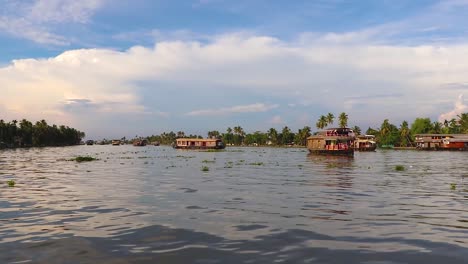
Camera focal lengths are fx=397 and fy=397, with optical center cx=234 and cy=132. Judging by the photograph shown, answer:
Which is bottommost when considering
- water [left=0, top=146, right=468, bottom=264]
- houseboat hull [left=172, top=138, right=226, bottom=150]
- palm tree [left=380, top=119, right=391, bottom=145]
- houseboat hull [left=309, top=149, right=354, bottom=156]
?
water [left=0, top=146, right=468, bottom=264]

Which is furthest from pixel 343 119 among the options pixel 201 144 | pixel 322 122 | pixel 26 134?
pixel 26 134

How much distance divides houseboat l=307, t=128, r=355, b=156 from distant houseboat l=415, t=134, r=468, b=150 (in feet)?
224

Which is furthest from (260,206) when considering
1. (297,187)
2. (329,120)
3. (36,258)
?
(329,120)

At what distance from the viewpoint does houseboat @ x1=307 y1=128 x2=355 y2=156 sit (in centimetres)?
7800

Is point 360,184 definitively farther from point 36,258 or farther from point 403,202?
point 36,258

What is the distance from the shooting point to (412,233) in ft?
41.0

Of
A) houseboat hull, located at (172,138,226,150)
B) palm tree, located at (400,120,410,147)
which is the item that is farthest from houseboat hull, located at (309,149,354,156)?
palm tree, located at (400,120,410,147)

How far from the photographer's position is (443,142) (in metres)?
134

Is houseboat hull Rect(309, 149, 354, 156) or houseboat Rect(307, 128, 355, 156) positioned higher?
houseboat Rect(307, 128, 355, 156)

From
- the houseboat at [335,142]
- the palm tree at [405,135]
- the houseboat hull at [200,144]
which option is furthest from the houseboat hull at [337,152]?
the palm tree at [405,135]

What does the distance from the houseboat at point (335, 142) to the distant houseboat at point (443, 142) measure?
68.4 meters

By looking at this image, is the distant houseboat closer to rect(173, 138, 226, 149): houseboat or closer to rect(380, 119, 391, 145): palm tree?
rect(380, 119, 391, 145): palm tree

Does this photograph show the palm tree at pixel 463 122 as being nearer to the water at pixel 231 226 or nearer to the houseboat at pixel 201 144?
the houseboat at pixel 201 144

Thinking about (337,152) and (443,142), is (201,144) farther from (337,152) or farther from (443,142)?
(443,142)
